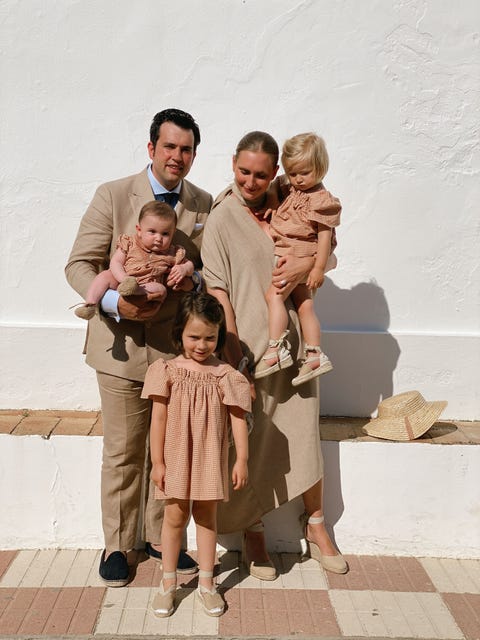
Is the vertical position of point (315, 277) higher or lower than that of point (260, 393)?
higher

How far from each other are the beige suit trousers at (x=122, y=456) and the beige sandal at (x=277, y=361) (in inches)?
22.2

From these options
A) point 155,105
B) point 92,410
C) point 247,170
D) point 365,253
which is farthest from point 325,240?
point 92,410

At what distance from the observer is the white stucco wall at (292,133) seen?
437 cm

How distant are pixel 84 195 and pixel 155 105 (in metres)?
0.65

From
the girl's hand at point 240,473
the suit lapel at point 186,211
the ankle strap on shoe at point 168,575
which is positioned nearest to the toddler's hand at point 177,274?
the suit lapel at point 186,211

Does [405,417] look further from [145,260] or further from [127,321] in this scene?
[145,260]

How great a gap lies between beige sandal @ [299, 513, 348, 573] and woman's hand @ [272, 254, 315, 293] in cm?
120

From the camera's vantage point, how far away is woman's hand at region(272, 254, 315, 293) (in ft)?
11.4

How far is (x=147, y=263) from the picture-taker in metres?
3.24

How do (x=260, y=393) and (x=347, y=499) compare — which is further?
(x=347, y=499)

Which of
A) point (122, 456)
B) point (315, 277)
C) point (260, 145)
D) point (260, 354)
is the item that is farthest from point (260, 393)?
point (260, 145)

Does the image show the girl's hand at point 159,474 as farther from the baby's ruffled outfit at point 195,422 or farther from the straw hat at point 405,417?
the straw hat at point 405,417

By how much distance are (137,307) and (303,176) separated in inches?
37.0

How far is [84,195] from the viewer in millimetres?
4469
